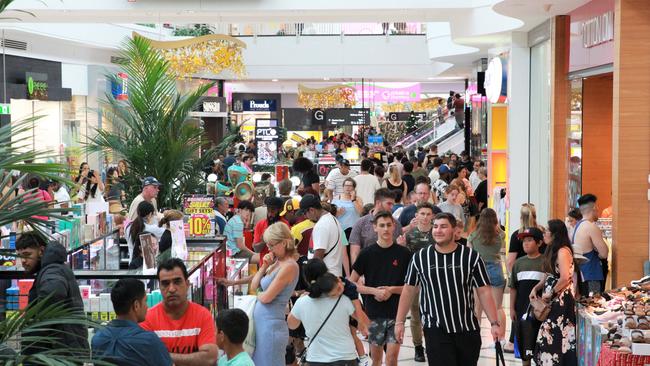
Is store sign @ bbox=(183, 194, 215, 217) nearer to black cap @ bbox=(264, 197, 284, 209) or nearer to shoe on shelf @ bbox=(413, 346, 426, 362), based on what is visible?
black cap @ bbox=(264, 197, 284, 209)

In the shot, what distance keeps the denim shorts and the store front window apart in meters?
3.08

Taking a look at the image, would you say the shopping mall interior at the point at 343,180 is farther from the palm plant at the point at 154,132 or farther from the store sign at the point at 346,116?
the store sign at the point at 346,116

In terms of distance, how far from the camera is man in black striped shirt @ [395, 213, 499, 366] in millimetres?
6707

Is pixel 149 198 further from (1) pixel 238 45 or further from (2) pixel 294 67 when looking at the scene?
(2) pixel 294 67

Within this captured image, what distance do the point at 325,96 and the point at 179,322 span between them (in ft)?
103

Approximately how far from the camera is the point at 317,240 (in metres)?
8.88

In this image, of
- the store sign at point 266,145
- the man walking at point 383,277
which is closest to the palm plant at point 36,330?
the man walking at point 383,277

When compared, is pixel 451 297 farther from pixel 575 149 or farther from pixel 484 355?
pixel 575 149

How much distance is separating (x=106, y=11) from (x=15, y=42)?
6.08m

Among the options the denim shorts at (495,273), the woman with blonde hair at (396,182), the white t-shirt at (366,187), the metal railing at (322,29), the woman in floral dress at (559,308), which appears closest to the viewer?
the woman in floral dress at (559,308)

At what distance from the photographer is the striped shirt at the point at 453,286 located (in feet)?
22.0

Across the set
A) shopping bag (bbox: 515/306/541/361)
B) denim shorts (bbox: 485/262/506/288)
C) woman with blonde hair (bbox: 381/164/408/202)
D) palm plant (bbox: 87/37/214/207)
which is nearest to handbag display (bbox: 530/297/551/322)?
shopping bag (bbox: 515/306/541/361)

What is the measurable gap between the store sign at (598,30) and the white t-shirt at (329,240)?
329cm

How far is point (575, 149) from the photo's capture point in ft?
40.7
